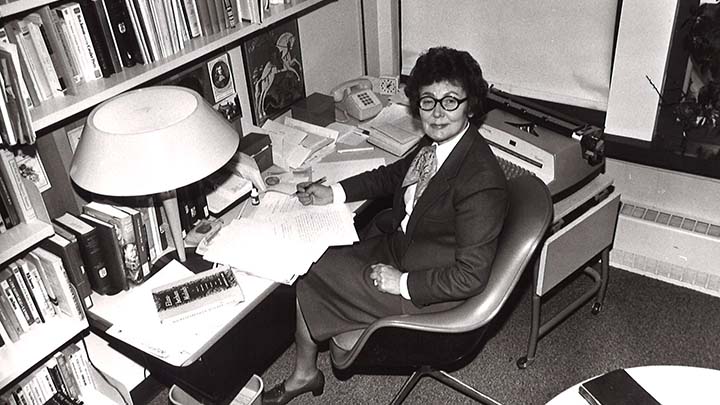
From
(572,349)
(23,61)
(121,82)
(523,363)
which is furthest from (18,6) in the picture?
(572,349)

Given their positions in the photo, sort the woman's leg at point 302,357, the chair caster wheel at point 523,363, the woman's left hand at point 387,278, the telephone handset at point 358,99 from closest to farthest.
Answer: the woman's left hand at point 387,278 < the woman's leg at point 302,357 < the chair caster wheel at point 523,363 < the telephone handset at point 358,99

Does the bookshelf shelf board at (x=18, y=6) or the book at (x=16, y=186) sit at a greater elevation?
the bookshelf shelf board at (x=18, y=6)

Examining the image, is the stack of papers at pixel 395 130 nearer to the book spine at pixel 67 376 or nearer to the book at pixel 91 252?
the book at pixel 91 252

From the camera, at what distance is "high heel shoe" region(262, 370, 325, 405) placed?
2.57 meters

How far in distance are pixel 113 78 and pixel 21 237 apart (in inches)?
21.4

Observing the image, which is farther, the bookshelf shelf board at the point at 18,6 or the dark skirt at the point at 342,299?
the dark skirt at the point at 342,299

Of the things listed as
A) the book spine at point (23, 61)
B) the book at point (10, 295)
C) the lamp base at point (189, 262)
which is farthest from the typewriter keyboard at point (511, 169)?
the book at point (10, 295)

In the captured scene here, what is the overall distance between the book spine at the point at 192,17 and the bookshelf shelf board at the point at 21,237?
0.79m

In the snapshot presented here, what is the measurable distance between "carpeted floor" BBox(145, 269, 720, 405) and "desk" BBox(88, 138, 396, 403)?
0.28 meters

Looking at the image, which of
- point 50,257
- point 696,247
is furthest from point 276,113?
point 696,247

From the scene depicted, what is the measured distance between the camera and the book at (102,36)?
1960mm

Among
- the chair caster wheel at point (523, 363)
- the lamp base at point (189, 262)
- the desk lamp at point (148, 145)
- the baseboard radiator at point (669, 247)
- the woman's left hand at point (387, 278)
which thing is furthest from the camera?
the baseboard radiator at point (669, 247)

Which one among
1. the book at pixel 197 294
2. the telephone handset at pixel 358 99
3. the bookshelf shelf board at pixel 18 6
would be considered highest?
the bookshelf shelf board at pixel 18 6

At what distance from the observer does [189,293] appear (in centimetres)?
209
